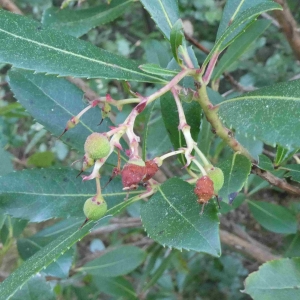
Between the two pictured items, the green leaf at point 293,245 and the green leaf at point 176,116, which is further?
the green leaf at point 293,245

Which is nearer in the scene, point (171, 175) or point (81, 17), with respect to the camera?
point (81, 17)

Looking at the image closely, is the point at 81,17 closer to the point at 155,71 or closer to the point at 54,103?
the point at 54,103

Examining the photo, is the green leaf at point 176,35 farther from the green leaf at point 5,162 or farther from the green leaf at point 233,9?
the green leaf at point 5,162

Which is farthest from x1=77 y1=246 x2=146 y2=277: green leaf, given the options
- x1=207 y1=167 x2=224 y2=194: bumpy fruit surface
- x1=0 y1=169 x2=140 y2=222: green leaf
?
x1=207 y1=167 x2=224 y2=194: bumpy fruit surface

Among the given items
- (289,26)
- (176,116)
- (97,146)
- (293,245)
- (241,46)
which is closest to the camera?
(97,146)

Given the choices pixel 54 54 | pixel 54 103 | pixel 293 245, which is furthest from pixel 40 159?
pixel 54 54

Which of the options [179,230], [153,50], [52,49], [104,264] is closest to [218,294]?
[104,264]

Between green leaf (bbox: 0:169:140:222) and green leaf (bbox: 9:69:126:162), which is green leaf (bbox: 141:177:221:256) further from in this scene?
green leaf (bbox: 9:69:126:162)

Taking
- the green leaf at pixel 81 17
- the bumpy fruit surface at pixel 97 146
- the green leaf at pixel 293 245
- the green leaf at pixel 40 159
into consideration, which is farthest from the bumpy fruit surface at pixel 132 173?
the green leaf at pixel 40 159
